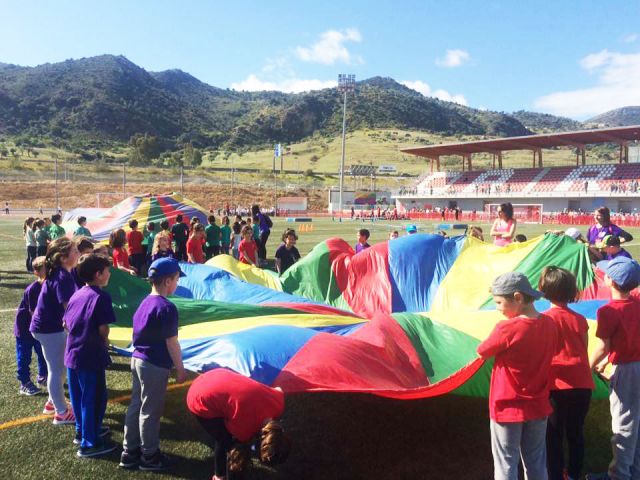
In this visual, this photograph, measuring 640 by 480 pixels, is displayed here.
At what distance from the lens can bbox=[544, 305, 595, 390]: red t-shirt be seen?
2830mm

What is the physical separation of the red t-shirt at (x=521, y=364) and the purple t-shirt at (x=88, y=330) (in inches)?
91.6

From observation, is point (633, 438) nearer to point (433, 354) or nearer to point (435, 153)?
point (433, 354)

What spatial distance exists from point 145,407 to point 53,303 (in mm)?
1208

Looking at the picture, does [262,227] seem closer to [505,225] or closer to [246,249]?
[246,249]

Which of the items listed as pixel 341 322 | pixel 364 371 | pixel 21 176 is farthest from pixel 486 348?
pixel 21 176

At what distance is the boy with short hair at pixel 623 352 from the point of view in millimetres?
2947

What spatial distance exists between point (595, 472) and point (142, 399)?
292 cm

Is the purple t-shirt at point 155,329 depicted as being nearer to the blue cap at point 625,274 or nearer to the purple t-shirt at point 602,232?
the blue cap at point 625,274

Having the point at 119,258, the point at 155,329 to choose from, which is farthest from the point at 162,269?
the point at 119,258

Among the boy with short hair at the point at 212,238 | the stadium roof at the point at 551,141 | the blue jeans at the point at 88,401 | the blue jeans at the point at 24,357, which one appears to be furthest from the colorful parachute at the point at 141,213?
the stadium roof at the point at 551,141

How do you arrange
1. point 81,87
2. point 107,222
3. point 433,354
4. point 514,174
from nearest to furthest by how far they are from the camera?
point 433,354 < point 107,222 < point 514,174 < point 81,87

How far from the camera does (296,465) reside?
330 cm

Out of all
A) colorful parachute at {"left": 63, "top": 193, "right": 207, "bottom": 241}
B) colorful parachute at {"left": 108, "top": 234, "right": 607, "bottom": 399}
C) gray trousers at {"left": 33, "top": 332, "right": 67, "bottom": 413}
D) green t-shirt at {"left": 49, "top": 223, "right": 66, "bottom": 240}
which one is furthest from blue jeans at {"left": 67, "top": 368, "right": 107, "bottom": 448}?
colorful parachute at {"left": 63, "top": 193, "right": 207, "bottom": 241}

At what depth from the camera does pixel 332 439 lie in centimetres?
366
